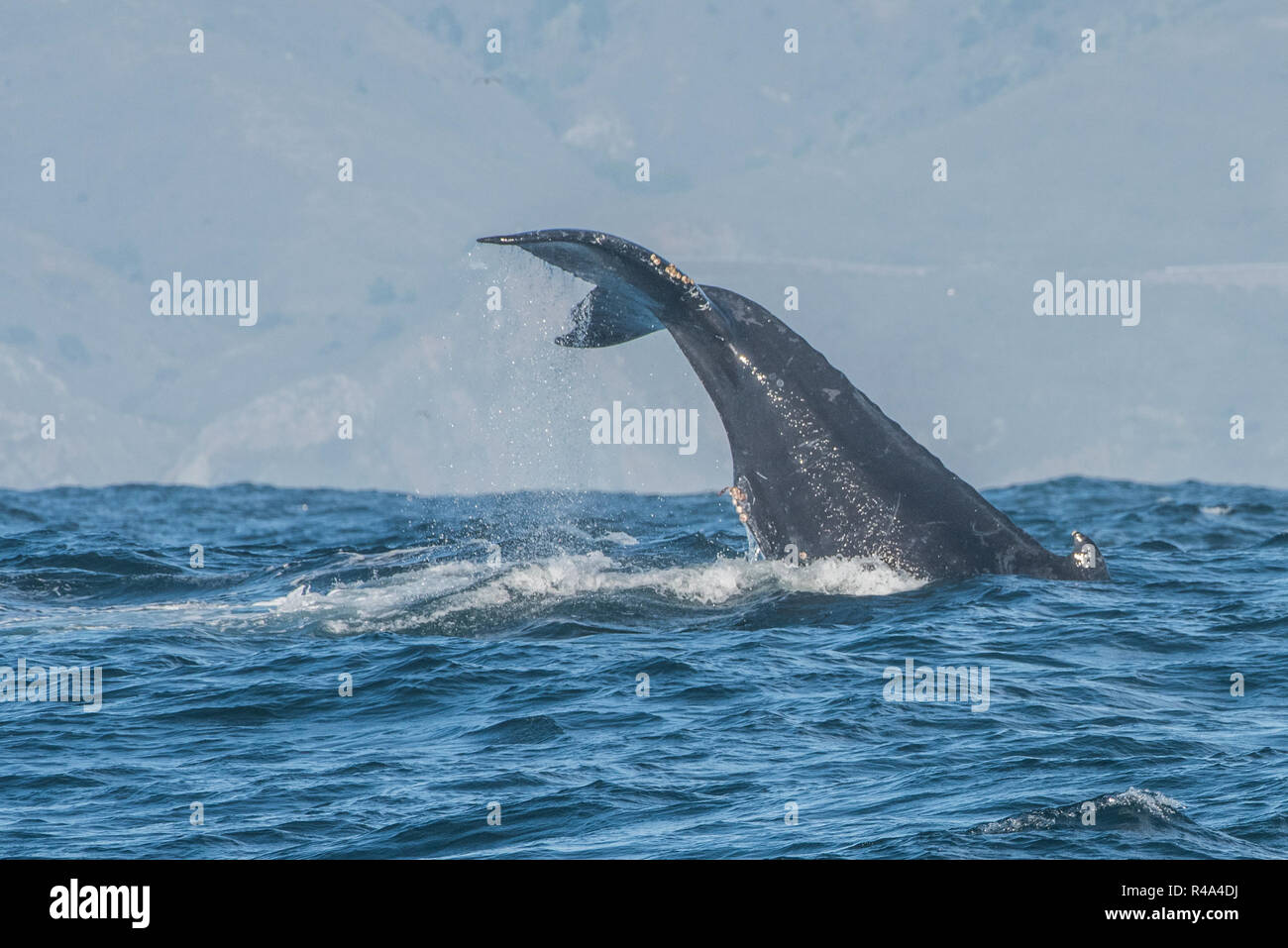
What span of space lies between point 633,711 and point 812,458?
2799mm

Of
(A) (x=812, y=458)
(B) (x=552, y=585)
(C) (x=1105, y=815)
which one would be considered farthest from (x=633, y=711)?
(B) (x=552, y=585)

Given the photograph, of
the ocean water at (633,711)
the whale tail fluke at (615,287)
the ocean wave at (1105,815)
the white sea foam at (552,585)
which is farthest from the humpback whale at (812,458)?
the ocean wave at (1105,815)

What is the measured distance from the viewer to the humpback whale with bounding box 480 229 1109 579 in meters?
12.8

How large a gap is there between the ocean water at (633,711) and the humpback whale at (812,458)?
0.42 meters

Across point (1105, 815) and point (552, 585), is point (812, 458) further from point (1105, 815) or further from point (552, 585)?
point (1105, 815)

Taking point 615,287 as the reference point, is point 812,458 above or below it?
Answer: below

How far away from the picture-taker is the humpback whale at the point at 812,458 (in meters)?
12.8

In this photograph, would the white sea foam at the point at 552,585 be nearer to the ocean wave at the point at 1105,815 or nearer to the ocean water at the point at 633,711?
the ocean water at the point at 633,711

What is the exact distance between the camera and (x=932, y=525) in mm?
13102

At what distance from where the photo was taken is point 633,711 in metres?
11.3

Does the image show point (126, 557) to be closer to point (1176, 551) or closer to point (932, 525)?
point (932, 525)

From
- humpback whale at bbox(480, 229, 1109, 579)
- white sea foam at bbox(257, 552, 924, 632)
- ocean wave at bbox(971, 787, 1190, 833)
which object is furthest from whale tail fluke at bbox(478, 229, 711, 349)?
ocean wave at bbox(971, 787, 1190, 833)

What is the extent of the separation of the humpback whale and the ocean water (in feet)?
1.38
